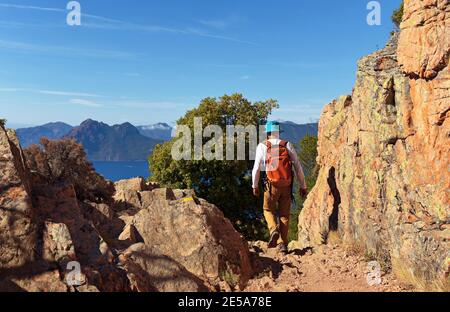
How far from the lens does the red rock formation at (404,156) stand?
7.81m

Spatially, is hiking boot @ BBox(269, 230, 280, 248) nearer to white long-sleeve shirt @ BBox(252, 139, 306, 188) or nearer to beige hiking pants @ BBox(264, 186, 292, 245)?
beige hiking pants @ BBox(264, 186, 292, 245)

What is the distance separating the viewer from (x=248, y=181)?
29.3 meters

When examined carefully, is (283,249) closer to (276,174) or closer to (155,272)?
(276,174)

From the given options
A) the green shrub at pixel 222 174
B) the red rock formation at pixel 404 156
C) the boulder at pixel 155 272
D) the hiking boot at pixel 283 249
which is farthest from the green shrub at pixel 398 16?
the boulder at pixel 155 272

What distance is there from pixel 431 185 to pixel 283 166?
11.2ft

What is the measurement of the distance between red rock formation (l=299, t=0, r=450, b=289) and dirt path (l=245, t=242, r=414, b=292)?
47 centimetres

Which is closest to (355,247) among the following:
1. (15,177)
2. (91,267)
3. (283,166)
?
(283,166)

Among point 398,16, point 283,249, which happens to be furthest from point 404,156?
point 398,16

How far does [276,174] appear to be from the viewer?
10070 millimetres

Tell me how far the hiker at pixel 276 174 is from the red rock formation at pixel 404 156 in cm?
176

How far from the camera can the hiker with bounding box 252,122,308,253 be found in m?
10.0

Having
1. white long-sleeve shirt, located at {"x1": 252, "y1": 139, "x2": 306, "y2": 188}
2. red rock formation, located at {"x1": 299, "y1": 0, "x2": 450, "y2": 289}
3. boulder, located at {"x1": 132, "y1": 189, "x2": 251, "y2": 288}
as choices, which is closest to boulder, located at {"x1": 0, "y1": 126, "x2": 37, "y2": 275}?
boulder, located at {"x1": 132, "y1": 189, "x2": 251, "y2": 288}

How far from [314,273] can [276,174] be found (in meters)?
2.60
